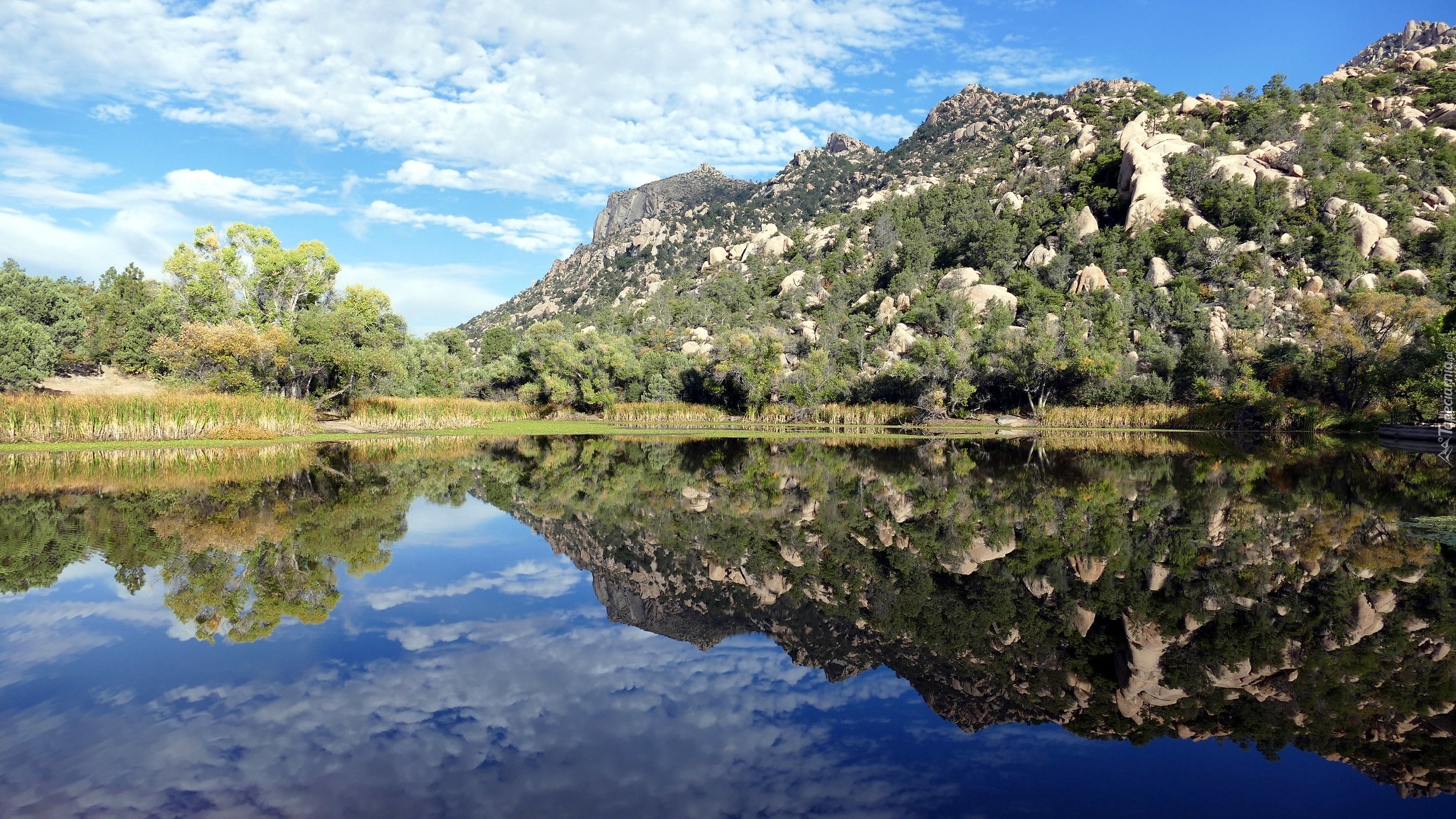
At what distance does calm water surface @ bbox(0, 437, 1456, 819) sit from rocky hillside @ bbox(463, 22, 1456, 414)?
149 ft

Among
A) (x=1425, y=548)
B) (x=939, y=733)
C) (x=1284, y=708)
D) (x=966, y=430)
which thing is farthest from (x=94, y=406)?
(x=966, y=430)

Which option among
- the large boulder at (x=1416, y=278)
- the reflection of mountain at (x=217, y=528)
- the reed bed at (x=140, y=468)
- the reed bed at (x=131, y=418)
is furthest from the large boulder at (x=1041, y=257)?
the reed bed at (x=131, y=418)

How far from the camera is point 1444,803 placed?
5219 mm

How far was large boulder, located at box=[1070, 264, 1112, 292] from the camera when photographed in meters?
73.2

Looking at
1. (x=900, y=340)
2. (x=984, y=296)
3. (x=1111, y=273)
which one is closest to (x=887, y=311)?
(x=900, y=340)

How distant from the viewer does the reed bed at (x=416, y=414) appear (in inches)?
1843

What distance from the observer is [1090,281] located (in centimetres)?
7356

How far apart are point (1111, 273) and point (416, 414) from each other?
71.5 m

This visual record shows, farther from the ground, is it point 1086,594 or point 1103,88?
point 1103,88

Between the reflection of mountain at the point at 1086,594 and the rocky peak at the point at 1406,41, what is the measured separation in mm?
181616

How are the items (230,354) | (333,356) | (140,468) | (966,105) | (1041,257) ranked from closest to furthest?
1. (140,468)
2. (230,354)
3. (333,356)
4. (1041,257)
5. (966,105)

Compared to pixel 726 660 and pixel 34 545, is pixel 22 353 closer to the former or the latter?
pixel 34 545

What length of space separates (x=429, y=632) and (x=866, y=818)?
6.36m

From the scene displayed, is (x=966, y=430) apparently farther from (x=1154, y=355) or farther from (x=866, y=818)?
(x=866, y=818)
